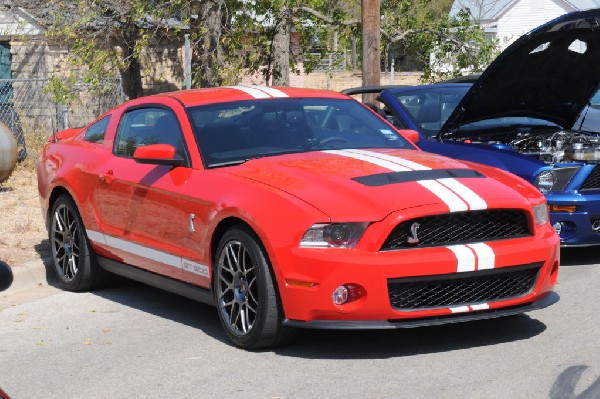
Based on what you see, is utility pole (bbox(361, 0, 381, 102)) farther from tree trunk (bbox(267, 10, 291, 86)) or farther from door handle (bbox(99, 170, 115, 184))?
door handle (bbox(99, 170, 115, 184))

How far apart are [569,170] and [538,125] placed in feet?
4.88

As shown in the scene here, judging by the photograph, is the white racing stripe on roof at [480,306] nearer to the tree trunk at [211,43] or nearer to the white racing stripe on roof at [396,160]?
the white racing stripe on roof at [396,160]

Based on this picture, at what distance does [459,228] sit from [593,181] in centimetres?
317

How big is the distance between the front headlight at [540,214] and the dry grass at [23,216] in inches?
179

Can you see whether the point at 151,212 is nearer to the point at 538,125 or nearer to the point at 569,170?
the point at 569,170

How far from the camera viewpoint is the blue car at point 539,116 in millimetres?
9102

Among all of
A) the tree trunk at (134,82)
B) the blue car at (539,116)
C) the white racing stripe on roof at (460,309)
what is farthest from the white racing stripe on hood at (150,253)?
the tree trunk at (134,82)

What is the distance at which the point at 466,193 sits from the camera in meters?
6.51

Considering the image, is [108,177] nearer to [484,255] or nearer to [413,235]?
[413,235]

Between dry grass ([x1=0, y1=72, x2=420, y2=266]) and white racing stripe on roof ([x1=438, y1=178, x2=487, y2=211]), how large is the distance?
4246mm

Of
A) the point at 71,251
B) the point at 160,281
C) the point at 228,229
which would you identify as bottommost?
the point at 71,251

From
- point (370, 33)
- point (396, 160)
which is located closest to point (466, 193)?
point (396, 160)

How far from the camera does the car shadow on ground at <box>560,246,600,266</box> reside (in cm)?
948

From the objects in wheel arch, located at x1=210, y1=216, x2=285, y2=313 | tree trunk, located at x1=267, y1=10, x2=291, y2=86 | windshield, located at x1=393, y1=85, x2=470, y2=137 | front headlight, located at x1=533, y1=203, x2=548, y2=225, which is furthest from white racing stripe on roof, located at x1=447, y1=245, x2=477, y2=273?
tree trunk, located at x1=267, y1=10, x2=291, y2=86
